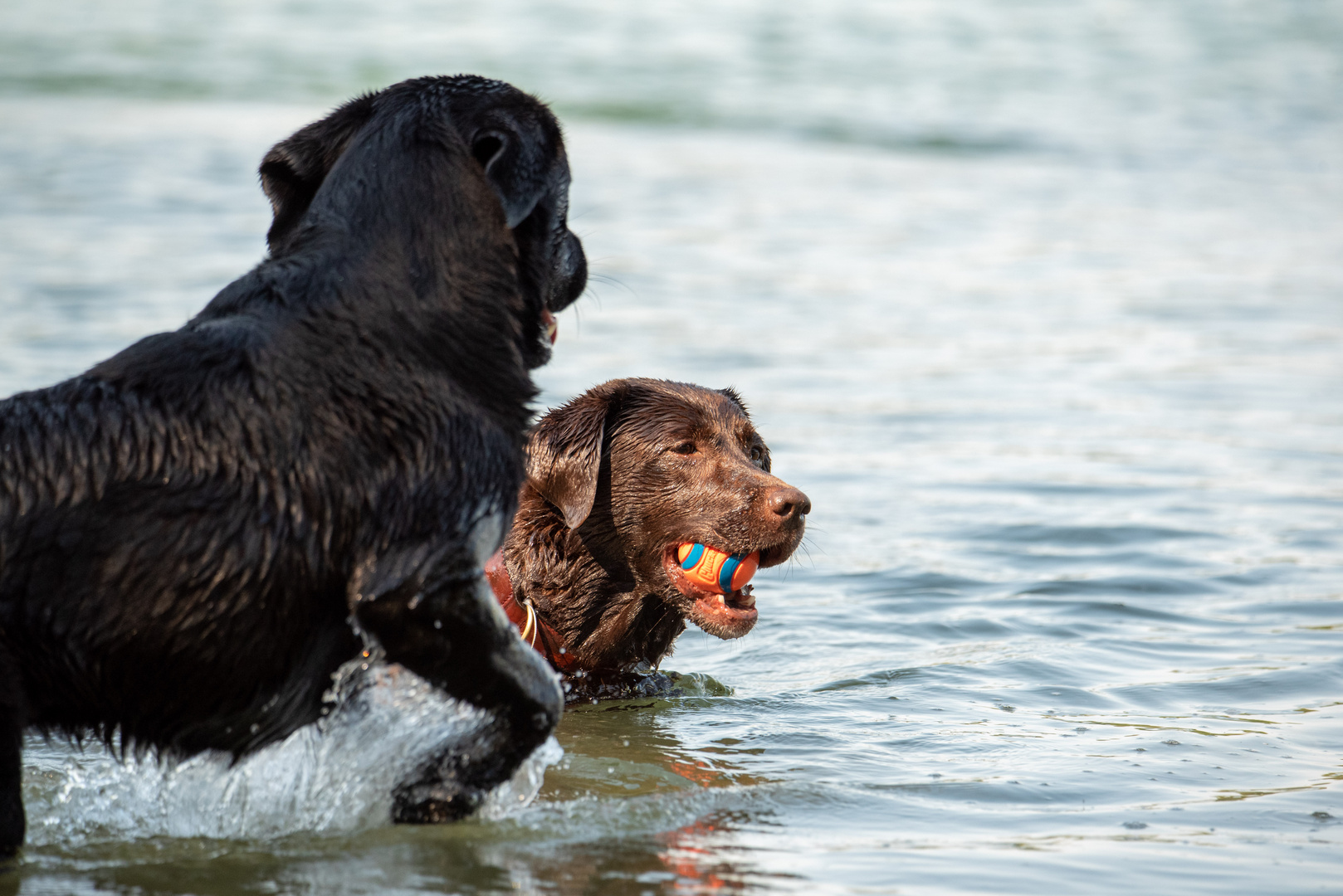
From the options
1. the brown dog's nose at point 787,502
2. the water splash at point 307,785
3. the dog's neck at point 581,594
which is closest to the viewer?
the water splash at point 307,785

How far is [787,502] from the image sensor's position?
562cm

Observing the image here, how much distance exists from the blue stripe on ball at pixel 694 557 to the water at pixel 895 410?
0.57 meters

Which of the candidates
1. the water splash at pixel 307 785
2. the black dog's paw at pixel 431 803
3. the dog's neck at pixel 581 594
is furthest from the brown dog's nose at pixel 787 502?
the black dog's paw at pixel 431 803

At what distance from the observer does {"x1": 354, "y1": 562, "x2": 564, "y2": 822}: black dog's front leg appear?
12.7 ft

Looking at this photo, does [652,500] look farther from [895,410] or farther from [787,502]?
[895,410]

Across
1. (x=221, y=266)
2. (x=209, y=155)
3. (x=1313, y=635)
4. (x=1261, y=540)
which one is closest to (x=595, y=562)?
(x=1313, y=635)

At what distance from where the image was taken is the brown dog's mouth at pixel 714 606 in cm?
569

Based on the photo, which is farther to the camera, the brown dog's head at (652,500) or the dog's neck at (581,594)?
the dog's neck at (581,594)

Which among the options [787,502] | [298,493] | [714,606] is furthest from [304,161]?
[714,606]

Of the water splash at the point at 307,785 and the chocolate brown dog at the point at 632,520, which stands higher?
the chocolate brown dog at the point at 632,520

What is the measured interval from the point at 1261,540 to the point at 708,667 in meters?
3.20

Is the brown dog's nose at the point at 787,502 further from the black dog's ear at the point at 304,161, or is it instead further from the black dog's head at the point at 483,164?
the black dog's ear at the point at 304,161

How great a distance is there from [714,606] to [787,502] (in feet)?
1.58

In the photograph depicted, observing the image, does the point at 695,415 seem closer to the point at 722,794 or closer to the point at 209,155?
the point at 722,794
